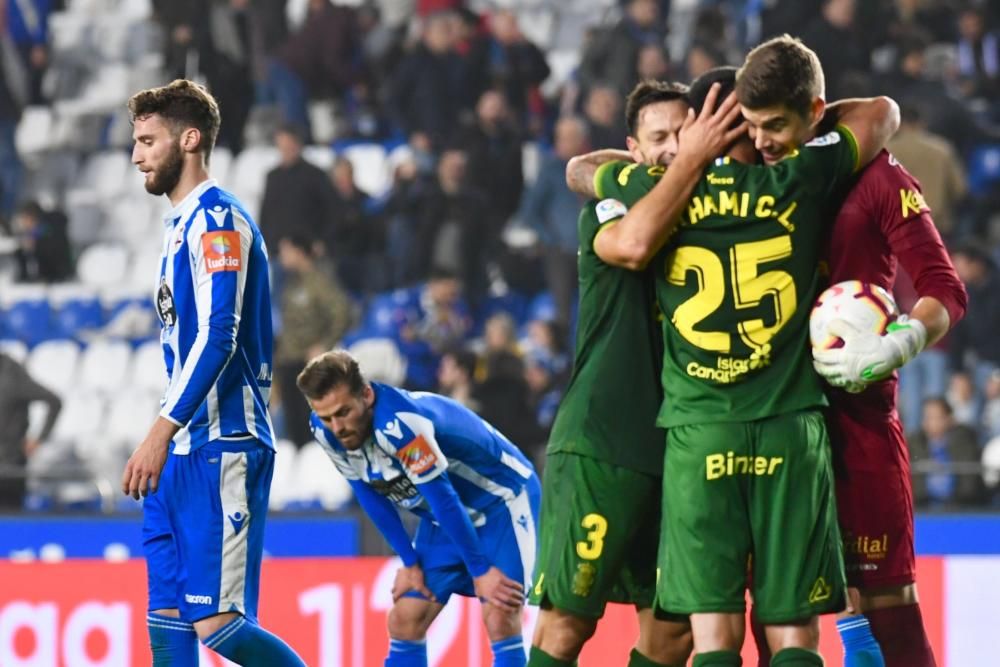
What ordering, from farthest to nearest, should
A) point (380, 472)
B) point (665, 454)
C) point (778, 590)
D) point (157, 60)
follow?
1. point (157, 60)
2. point (380, 472)
3. point (665, 454)
4. point (778, 590)

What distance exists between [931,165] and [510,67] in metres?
3.59

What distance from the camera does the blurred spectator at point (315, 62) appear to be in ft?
45.5

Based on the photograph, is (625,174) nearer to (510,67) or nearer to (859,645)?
(859,645)

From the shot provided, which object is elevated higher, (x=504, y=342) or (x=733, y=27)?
(x=733, y=27)

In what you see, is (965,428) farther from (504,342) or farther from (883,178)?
(883,178)

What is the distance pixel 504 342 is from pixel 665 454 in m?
Result: 6.41

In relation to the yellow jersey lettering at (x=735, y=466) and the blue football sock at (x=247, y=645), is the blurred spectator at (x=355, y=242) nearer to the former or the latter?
the blue football sock at (x=247, y=645)

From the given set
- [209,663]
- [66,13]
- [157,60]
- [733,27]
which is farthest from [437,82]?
[209,663]

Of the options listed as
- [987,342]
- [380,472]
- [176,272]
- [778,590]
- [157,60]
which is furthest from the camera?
[157,60]

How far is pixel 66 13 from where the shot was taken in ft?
52.5

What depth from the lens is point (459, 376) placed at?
1088 centimetres

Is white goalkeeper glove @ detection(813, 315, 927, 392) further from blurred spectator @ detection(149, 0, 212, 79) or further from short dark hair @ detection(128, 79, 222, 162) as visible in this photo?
blurred spectator @ detection(149, 0, 212, 79)

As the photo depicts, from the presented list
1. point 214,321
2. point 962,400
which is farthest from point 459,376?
point 214,321

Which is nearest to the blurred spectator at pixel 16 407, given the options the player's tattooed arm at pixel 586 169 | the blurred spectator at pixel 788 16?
the blurred spectator at pixel 788 16
